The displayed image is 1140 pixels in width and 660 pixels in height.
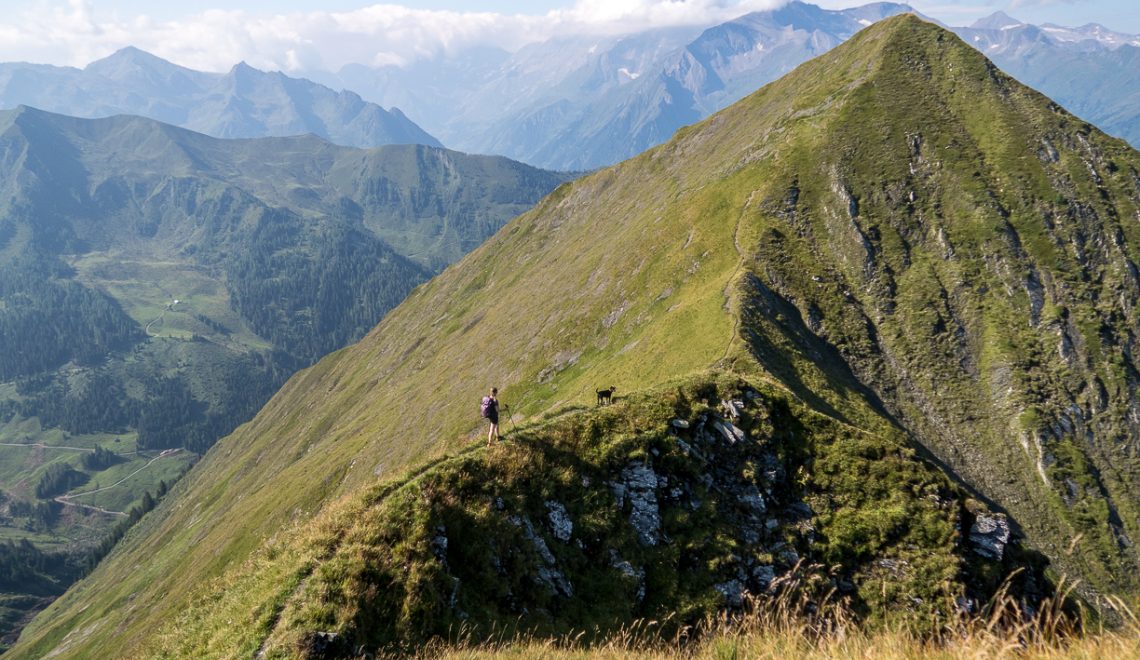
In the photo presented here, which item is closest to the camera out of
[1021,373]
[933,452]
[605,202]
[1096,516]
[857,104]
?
[1096,516]

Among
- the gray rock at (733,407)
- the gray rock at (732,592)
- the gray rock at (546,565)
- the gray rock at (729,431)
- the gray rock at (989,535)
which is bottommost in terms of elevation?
the gray rock at (989,535)

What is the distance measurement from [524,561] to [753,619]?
33.2 ft

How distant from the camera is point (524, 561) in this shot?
→ 61.5ft

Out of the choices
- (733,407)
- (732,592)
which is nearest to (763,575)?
(732,592)

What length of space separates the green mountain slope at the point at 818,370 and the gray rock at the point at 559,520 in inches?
15.2

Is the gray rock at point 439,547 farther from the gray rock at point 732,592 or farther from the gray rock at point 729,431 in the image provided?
the gray rock at point 729,431

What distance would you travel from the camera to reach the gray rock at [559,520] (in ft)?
66.7

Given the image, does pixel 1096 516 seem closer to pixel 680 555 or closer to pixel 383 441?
pixel 680 555

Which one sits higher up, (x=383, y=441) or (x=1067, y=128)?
(x=1067, y=128)

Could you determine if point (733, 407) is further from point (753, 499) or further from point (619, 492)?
point (619, 492)

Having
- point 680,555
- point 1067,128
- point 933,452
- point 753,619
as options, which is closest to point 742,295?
point 933,452

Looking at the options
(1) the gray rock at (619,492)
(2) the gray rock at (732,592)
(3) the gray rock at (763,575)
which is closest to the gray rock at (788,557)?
(3) the gray rock at (763,575)

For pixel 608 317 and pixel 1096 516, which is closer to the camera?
pixel 1096 516

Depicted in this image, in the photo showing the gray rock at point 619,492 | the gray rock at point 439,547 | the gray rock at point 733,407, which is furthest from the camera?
the gray rock at point 733,407
